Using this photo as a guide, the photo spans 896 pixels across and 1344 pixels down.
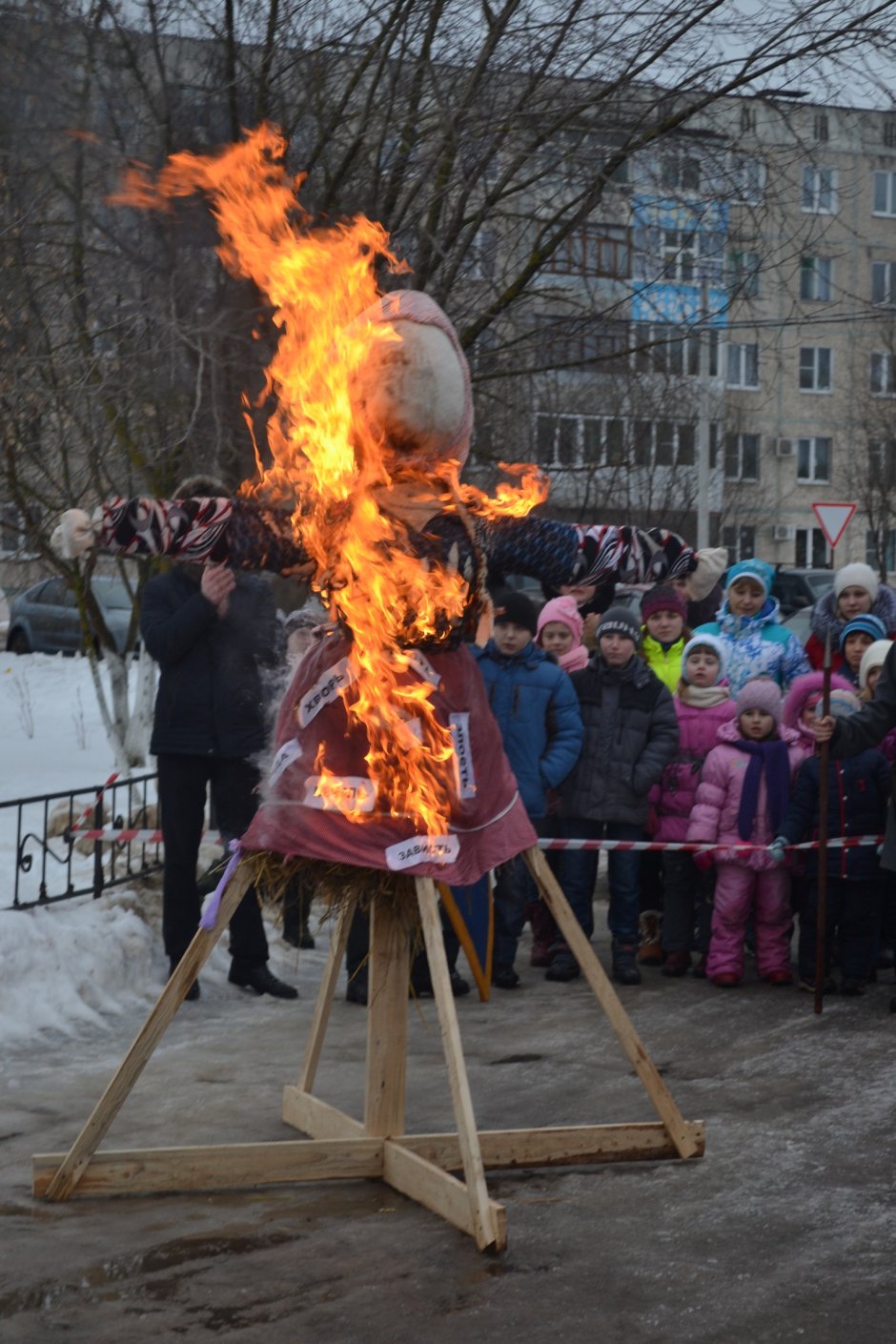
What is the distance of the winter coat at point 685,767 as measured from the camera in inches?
355

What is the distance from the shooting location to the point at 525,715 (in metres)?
8.77

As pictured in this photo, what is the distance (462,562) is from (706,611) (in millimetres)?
6307

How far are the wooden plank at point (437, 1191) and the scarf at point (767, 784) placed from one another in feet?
12.3

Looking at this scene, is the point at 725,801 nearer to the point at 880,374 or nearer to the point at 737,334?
the point at 737,334

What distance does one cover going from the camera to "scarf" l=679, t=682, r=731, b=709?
→ 9.18 metres

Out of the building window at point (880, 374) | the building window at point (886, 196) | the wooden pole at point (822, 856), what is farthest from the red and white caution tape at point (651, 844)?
the building window at point (886, 196)

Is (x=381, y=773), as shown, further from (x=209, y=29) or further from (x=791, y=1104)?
(x=209, y=29)

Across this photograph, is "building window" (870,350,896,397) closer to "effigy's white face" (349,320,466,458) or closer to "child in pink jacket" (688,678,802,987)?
"child in pink jacket" (688,678,802,987)

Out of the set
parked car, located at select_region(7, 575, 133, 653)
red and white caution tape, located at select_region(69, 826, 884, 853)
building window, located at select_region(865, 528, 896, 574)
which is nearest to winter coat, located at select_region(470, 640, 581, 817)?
red and white caution tape, located at select_region(69, 826, 884, 853)

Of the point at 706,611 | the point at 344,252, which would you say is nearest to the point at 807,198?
the point at 706,611

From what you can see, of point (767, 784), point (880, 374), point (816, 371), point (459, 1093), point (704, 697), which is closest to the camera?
point (459, 1093)

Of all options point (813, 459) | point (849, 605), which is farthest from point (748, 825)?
point (813, 459)

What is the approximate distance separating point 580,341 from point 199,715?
13.8ft

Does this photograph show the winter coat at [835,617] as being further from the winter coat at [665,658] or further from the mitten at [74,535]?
the mitten at [74,535]
